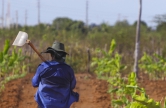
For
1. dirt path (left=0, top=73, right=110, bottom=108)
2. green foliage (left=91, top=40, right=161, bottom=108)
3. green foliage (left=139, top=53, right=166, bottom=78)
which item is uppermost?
green foliage (left=91, top=40, right=161, bottom=108)

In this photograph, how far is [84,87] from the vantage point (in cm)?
1556


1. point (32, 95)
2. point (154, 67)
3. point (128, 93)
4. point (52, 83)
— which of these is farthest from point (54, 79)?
point (154, 67)

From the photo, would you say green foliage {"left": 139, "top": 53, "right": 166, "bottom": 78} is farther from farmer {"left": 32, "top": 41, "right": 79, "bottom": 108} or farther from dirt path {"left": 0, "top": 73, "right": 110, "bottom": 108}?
farmer {"left": 32, "top": 41, "right": 79, "bottom": 108}

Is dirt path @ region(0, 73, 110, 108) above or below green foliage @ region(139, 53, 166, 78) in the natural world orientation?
below

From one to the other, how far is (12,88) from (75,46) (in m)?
11.2

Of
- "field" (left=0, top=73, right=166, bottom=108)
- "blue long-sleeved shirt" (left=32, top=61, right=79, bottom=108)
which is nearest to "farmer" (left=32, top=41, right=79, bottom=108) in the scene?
"blue long-sleeved shirt" (left=32, top=61, right=79, bottom=108)

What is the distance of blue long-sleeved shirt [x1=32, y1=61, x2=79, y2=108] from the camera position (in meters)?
7.09

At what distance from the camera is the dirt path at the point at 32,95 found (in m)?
11.8

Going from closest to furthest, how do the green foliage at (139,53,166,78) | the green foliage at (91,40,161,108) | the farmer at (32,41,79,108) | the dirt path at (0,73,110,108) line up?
the green foliage at (91,40,161,108), the farmer at (32,41,79,108), the dirt path at (0,73,110,108), the green foliage at (139,53,166,78)

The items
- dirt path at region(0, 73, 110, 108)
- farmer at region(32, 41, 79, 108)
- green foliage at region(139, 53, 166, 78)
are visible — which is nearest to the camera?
farmer at region(32, 41, 79, 108)

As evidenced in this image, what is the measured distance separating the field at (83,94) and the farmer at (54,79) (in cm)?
421

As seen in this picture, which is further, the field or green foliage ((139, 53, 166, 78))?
green foliage ((139, 53, 166, 78))

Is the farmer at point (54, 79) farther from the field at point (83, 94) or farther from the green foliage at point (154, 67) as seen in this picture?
the green foliage at point (154, 67)

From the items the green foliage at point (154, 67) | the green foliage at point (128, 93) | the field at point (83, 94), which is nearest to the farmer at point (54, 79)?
the green foliage at point (128, 93)
